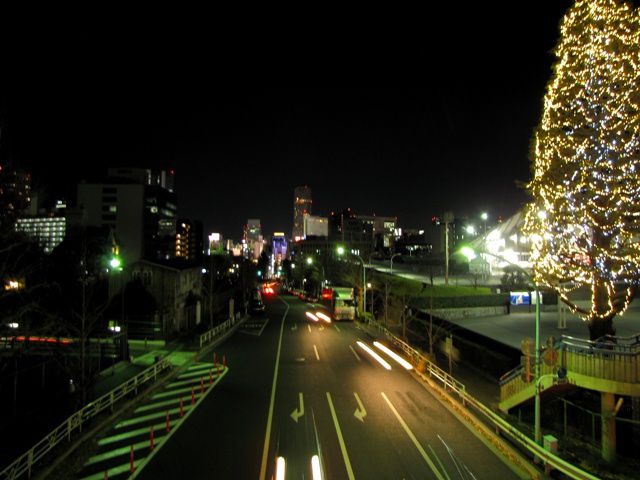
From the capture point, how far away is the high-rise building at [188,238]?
154 metres

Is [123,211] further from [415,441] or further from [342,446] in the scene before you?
[415,441]

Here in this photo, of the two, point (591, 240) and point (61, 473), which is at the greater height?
point (591, 240)

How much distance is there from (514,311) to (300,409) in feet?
96.2

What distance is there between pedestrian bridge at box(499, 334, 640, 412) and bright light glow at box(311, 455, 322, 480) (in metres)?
7.33

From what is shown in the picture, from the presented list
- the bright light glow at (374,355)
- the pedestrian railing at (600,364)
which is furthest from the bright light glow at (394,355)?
the pedestrian railing at (600,364)

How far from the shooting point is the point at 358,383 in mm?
21906

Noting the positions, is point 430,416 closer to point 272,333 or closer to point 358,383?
point 358,383

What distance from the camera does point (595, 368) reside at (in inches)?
579

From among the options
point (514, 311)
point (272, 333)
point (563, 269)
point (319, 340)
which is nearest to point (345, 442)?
point (563, 269)

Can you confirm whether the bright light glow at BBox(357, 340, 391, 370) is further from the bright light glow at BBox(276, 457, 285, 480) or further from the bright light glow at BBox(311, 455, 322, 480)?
the bright light glow at BBox(276, 457, 285, 480)

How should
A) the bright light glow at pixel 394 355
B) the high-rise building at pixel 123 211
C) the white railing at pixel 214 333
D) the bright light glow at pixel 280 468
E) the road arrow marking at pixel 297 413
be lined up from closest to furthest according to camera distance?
1. the bright light glow at pixel 280 468
2. the road arrow marking at pixel 297 413
3. the bright light glow at pixel 394 355
4. the white railing at pixel 214 333
5. the high-rise building at pixel 123 211

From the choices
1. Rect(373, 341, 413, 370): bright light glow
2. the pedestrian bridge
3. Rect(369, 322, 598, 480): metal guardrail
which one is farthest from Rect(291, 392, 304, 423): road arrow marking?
Rect(373, 341, 413, 370): bright light glow

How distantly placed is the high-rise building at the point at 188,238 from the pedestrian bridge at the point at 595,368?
138653mm

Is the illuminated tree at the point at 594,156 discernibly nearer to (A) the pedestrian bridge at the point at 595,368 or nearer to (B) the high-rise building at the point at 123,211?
(A) the pedestrian bridge at the point at 595,368
